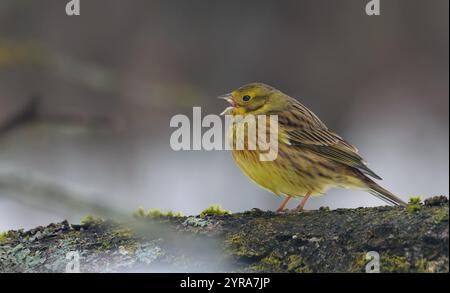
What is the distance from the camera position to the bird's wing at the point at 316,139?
3822 mm

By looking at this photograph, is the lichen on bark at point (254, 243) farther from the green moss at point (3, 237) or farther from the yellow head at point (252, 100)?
the yellow head at point (252, 100)

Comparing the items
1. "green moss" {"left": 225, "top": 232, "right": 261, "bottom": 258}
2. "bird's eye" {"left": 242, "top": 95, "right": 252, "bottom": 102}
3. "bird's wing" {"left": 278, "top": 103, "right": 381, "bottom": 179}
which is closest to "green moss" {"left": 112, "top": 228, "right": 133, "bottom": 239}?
"green moss" {"left": 225, "top": 232, "right": 261, "bottom": 258}

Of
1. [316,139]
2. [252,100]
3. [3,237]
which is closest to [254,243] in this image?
[3,237]

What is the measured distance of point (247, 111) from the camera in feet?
13.3

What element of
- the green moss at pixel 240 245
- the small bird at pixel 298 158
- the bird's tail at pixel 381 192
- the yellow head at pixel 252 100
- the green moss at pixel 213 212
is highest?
the yellow head at pixel 252 100

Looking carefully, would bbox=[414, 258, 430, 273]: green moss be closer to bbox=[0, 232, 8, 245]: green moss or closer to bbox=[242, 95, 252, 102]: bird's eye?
bbox=[0, 232, 8, 245]: green moss

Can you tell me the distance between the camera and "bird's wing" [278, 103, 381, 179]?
12.5ft

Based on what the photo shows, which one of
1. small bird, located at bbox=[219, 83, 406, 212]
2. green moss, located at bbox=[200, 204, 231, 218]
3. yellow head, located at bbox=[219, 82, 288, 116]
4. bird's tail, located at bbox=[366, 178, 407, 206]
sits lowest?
green moss, located at bbox=[200, 204, 231, 218]

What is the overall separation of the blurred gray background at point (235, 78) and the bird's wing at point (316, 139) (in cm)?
199

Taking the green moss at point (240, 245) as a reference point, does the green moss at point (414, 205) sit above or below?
above

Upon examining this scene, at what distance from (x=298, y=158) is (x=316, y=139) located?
Result: 223mm

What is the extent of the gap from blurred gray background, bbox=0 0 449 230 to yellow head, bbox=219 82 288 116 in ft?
6.48

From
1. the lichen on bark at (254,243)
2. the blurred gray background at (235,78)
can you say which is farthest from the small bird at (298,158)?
the blurred gray background at (235,78)
